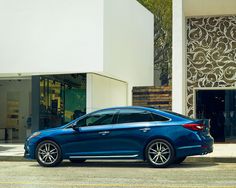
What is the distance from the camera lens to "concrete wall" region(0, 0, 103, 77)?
23.3 meters

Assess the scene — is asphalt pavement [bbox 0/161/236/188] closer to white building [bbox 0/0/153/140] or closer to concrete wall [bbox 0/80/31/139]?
white building [bbox 0/0/153/140]

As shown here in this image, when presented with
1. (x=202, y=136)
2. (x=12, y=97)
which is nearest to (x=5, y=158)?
(x=202, y=136)

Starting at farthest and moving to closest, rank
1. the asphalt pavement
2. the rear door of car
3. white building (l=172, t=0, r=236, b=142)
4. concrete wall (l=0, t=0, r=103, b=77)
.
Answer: white building (l=172, t=0, r=236, b=142) → concrete wall (l=0, t=0, r=103, b=77) → the rear door of car → the asphalt pavement

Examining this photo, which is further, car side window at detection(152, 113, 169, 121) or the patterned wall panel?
the patterned wall panel

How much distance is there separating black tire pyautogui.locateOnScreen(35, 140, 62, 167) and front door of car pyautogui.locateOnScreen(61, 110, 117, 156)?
0.89 feet

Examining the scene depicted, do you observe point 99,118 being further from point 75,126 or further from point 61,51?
point 61,51

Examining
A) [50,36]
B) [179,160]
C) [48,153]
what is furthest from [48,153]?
[50,36]

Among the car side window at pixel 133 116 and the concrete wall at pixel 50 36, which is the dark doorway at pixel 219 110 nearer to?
the concrete wall at pixel 50 36

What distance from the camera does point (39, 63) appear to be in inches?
936

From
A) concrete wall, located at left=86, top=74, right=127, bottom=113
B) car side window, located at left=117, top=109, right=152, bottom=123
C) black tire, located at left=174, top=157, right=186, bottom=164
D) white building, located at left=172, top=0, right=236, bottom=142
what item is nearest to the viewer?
car side window, located at left=117, top=109, right=152, bottom=123

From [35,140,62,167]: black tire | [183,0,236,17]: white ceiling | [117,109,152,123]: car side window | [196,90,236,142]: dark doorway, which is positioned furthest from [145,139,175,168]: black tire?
[196,90,236,142]: dark doorway

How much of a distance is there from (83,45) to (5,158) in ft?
24.0

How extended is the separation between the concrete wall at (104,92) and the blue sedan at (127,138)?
917cm

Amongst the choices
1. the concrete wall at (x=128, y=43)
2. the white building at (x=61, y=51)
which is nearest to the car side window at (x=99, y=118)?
the white building at (x=61, y=51)
